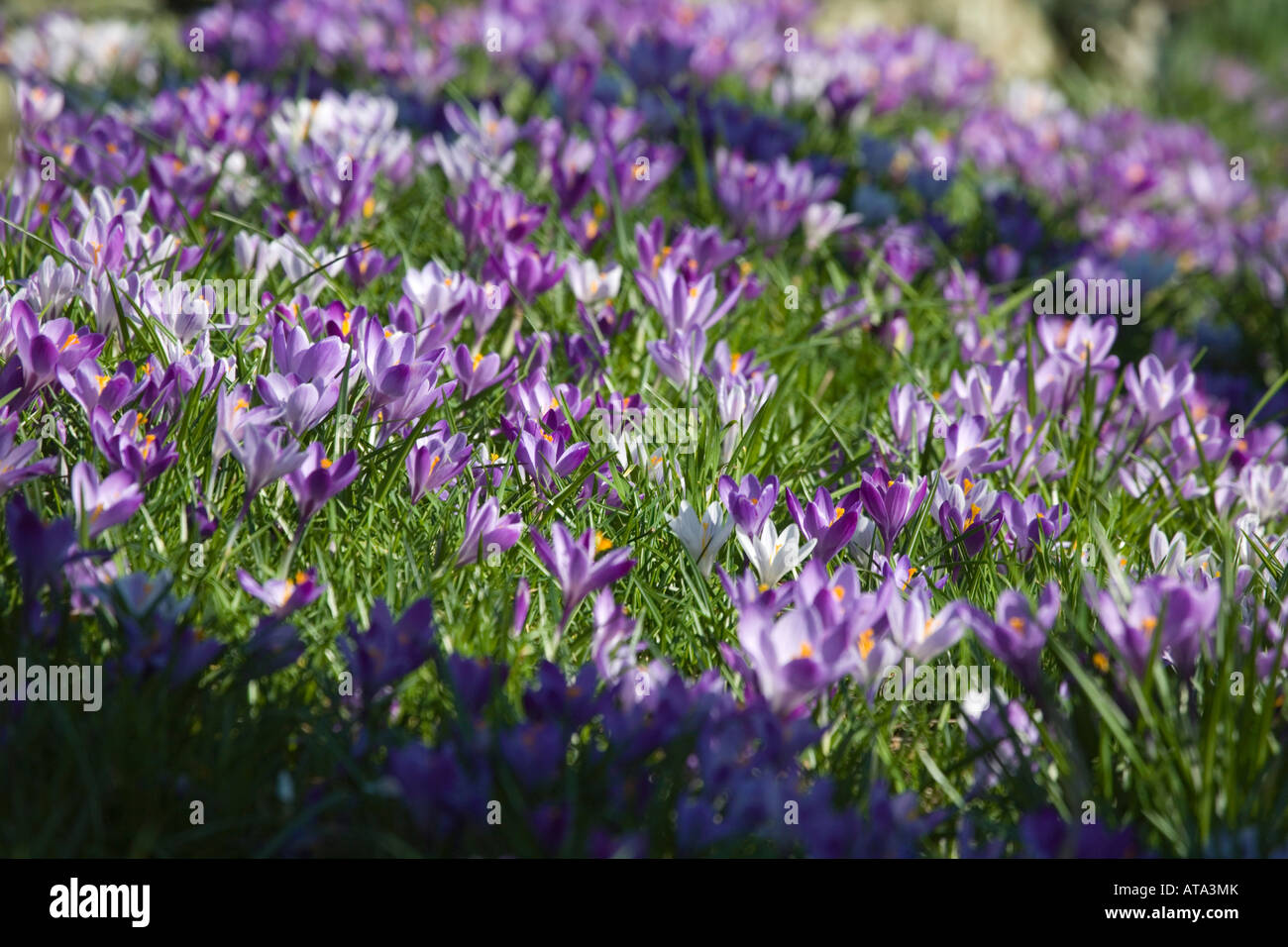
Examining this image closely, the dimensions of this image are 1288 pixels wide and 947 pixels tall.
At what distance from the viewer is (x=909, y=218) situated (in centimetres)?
492

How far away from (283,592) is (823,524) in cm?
104

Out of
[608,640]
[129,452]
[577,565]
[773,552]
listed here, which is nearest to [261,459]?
[129,452]

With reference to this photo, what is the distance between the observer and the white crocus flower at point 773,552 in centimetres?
233

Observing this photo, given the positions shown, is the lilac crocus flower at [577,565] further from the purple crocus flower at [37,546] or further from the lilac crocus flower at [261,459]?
the purple crocus flower at [37,546]

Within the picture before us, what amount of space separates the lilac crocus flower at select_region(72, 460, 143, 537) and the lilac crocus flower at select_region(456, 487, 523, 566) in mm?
576

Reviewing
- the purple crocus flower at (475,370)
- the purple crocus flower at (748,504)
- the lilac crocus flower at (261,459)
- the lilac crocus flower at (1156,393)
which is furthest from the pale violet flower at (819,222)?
the lilac crocus flower at (261,459)

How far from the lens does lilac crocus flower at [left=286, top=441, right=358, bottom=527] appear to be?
214 centimetres

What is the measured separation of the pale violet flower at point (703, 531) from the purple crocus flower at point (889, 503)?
0.31 m

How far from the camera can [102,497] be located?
204cm

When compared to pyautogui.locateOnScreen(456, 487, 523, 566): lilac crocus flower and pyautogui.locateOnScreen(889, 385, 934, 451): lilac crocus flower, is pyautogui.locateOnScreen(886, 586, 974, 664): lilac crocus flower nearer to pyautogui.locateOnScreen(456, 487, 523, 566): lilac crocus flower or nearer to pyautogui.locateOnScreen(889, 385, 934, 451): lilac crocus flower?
pyautogui.locateOnScreen(456, 487, 523, 566): lilac crocus flower

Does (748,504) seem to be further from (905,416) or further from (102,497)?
(102,497)

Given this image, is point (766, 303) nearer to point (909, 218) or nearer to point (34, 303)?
point (909, 218)
